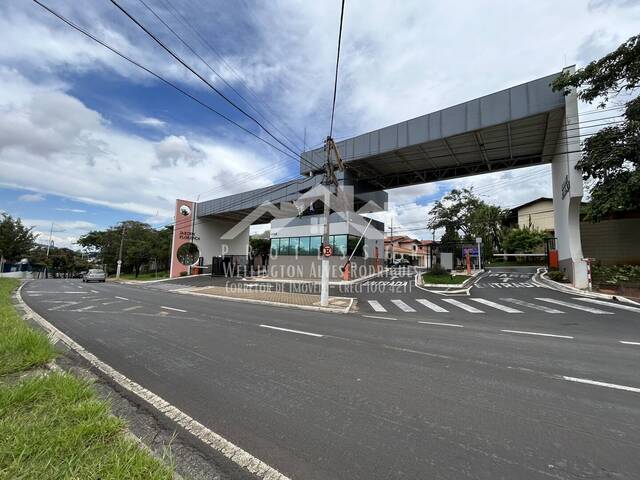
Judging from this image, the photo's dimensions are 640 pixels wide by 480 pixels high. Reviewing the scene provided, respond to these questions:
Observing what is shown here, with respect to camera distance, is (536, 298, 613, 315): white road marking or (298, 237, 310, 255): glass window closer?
(536, 298, 613, 315): white road marking

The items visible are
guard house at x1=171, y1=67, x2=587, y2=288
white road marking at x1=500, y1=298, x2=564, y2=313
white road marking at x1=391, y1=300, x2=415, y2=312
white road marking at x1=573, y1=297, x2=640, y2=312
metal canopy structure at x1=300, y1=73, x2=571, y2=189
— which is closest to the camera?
white road marking at x1=573, y1=297, x2=640, y2=312

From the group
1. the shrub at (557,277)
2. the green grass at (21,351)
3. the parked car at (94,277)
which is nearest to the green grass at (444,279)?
the shrub at (557,277)

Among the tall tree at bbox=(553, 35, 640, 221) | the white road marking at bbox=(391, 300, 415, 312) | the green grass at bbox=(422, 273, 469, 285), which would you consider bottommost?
the white road marking at bbox=(391, 300, 415, 312)

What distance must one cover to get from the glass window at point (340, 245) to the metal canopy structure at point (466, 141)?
6.12m

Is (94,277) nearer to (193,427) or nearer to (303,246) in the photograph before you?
(303,246)

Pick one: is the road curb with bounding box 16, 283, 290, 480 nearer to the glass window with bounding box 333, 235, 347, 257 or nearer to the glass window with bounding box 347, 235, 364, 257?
the glass window with bounding box 333, 235, 347, 257

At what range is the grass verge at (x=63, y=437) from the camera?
2.17m

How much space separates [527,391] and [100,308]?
45.8 feet

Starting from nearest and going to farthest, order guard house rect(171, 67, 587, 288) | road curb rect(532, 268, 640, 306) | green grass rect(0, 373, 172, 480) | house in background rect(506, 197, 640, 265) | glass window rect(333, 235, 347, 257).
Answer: green grass rect(0, 373, 172, 480)
road curb rect(532, 268, 640, 306)
guard house rect(171, 67, 587, 288)
house in background rect(506, 197, 640, 265)
glass window rect(333, 235, 347, 257)

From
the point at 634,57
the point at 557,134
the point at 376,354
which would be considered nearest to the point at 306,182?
the point at 557,134

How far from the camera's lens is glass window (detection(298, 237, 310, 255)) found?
2737 cm

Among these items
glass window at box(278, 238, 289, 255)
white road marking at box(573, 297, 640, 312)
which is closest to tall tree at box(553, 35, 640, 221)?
white road marking at box(573, 297, 640, 312)

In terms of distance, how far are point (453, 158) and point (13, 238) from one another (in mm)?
38330

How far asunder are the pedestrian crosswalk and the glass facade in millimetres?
10972
